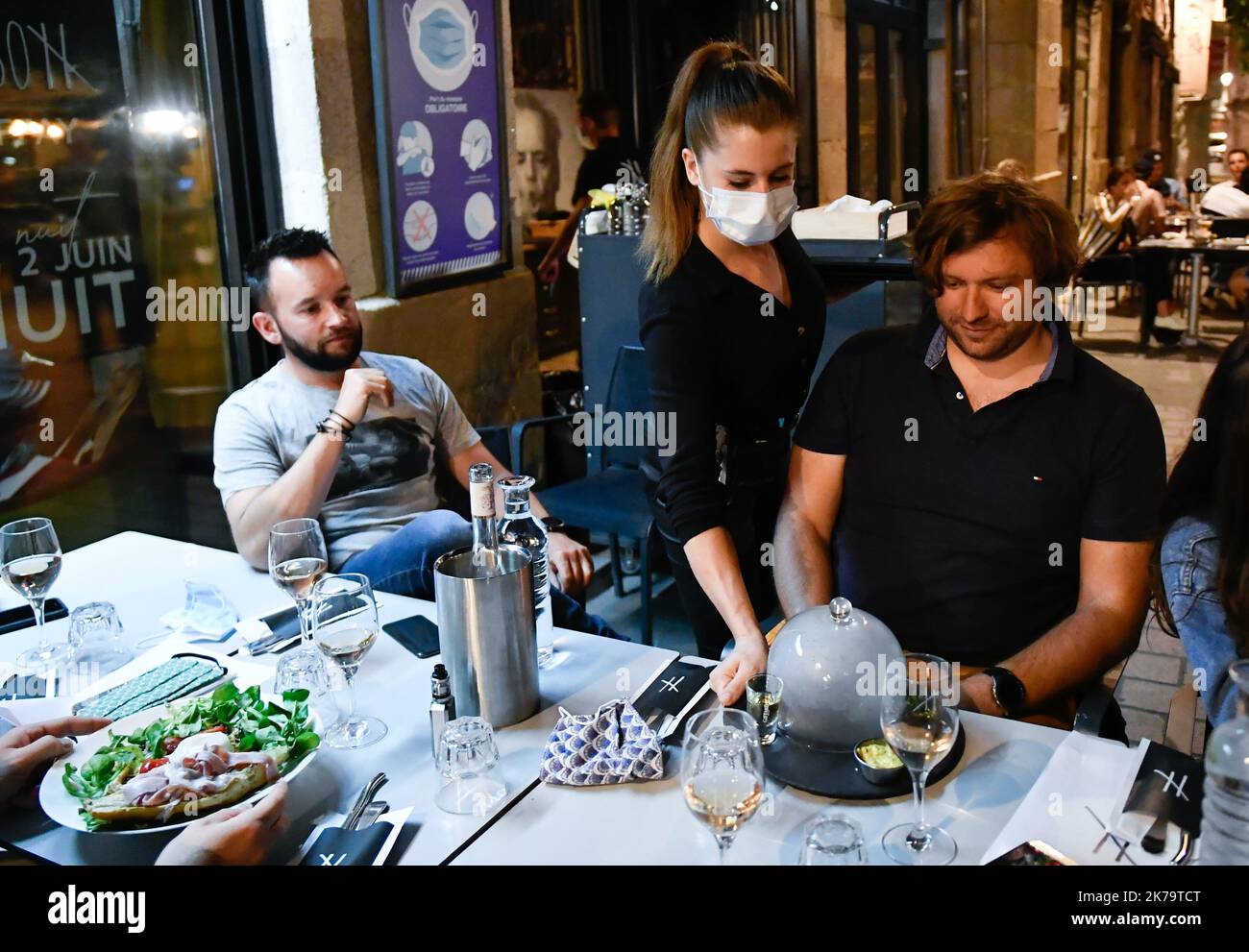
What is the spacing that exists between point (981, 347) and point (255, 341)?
8.02ft

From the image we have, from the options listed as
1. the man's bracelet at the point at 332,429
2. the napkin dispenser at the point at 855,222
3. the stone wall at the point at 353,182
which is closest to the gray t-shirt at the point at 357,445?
the man's bracelet at the point at 332,429

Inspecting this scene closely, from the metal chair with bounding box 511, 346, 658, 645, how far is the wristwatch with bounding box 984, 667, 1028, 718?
1.52 metres

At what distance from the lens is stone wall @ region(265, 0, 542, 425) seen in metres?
3.45

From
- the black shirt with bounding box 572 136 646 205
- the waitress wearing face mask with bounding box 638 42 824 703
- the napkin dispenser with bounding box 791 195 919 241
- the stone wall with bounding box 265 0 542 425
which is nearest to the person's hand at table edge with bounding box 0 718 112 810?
the waitress wearing face mask with bounding box 638 42 824 703

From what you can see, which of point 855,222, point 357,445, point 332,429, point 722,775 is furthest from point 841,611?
point 855,222

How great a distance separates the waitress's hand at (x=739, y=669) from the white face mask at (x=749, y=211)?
829mm

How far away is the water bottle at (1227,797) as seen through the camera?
1.06 meters

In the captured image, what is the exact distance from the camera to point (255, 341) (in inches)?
140

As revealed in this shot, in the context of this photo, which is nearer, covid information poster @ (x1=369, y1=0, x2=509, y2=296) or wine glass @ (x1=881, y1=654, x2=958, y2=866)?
wine glass @ (x1=881, y1=654, x2=958, y2=866)

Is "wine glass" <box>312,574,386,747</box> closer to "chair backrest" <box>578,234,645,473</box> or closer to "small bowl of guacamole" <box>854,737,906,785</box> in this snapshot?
"small bowl of guacamole" <box>854,737,906,785</box>

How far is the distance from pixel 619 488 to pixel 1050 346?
5.75 ft

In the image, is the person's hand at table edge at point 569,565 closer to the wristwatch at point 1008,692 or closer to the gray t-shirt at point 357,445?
the gray t-shirt at point 357,445
